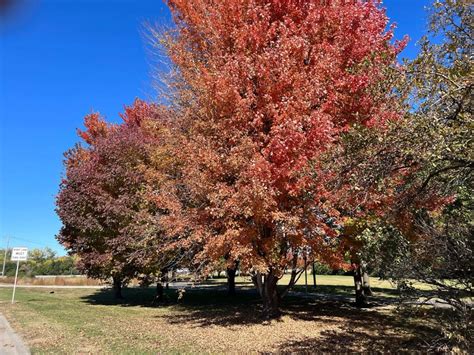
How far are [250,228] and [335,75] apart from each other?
205 inches

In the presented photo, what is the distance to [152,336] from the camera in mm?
11008

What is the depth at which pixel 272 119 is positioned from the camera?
467 inches

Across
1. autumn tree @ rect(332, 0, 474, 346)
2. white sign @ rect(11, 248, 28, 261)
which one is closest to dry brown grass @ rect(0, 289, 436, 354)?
Result: autumn tree @ rect(332, 0, 474, 346)

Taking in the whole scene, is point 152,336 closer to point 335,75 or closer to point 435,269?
point 435,269

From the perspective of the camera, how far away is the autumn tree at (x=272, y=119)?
1078 centimetres

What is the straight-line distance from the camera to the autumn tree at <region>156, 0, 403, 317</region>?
424 inches

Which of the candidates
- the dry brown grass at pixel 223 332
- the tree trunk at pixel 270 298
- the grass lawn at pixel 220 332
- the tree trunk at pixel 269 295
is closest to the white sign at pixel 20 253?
the grass lawn at pixel 220 332

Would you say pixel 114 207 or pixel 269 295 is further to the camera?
pixel 114 207

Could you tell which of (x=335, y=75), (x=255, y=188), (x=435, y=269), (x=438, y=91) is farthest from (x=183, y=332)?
(x=438, y=91)

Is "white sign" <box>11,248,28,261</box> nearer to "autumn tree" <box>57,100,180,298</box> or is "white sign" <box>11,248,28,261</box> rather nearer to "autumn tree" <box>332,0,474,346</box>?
"autumn tree" <box>57,100,180,298</box>

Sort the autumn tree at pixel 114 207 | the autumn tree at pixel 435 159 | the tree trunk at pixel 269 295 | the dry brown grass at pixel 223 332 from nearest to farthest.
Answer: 1. the autumn tree at pixel 435 159
2. the dry brown grass at pixel 223 332
3. the tree trunk at pixel 269 295
4. the autumn tree at pixel 114 207

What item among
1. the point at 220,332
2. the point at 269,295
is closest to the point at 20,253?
the point at 269,295

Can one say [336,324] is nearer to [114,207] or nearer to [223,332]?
[223,332]

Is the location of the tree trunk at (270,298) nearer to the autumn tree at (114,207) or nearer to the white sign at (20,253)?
the autumn tree at (114,207)
